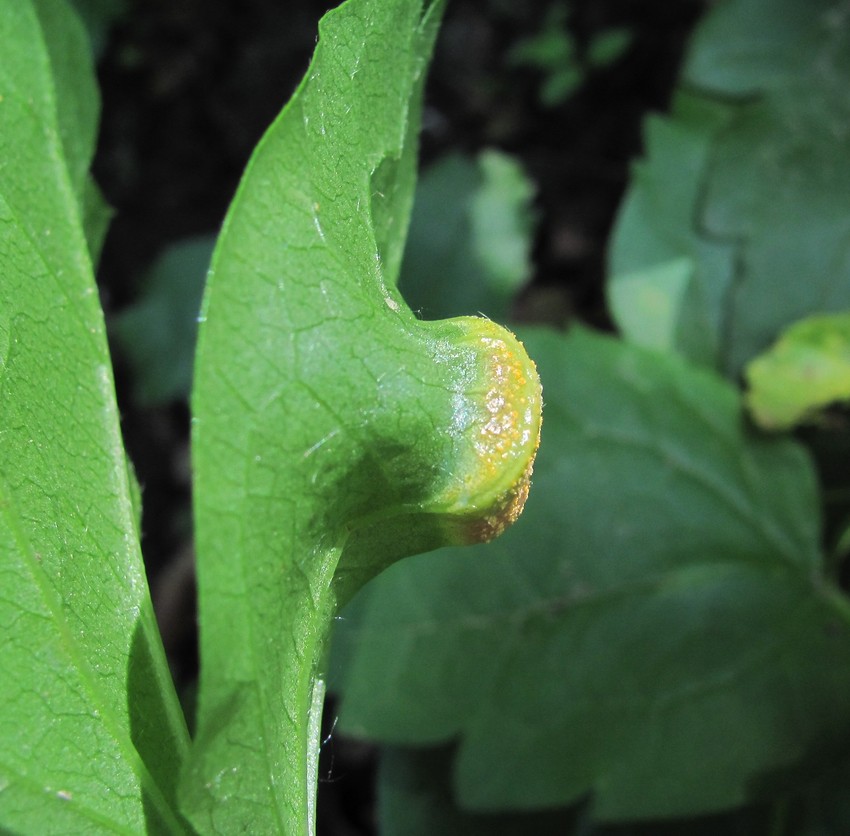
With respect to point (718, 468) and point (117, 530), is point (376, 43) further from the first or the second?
point (718, 468)

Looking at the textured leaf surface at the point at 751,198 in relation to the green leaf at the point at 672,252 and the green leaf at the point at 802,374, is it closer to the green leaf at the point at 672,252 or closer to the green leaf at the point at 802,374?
the green leaf at the point at 672,252

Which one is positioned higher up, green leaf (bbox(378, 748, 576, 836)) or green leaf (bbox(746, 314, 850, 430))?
green leaf (bbox(746, 314, 850, 430))

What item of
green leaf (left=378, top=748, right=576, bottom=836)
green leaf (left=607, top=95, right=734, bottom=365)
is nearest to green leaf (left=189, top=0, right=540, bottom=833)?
green leaf (left=378, top=748, right=576, bottom=836)

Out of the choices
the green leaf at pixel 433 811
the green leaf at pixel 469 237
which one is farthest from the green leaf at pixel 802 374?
the green leaf at pixel 433 811

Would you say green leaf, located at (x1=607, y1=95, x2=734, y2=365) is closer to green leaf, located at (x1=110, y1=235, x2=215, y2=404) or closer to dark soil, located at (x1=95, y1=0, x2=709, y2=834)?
dark soil, located at (x1=95, y1=0, x2=709, y2=834)

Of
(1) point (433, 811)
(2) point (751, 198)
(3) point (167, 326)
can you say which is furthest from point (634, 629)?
(3) point (167, 326)
